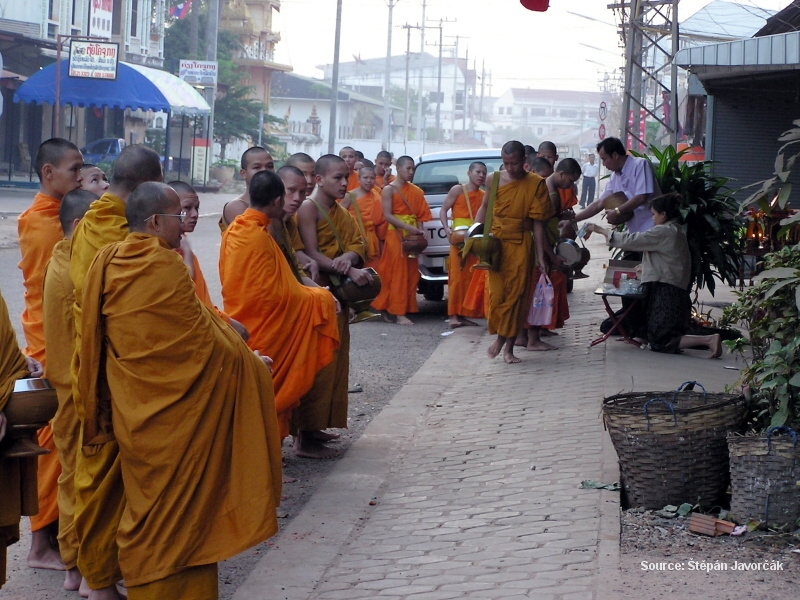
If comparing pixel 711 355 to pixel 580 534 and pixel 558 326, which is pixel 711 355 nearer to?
pixel 558 326

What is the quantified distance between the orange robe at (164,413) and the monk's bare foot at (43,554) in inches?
37.4

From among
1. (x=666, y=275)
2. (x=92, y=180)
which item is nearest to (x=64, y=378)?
(x=92, y=180)

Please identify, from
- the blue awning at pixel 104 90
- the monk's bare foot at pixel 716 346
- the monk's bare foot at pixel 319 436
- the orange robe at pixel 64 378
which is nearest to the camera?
the orange robe at pixel 64 378

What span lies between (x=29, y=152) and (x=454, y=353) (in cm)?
2630

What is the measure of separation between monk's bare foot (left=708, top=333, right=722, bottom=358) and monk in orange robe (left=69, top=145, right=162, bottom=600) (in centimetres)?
585

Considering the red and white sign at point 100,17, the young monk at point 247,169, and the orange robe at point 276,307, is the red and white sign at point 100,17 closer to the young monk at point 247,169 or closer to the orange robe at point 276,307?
the young monk at point 247,169

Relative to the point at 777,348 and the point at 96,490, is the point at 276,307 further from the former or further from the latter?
the point at 777,348

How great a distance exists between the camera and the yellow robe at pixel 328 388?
6098 mm

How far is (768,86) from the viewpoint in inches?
511

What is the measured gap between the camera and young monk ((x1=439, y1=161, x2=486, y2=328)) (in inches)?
435

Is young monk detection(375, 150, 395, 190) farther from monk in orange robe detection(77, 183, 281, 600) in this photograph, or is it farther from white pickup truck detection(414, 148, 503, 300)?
monk in orange robe detection(77, 183, 281, 600)

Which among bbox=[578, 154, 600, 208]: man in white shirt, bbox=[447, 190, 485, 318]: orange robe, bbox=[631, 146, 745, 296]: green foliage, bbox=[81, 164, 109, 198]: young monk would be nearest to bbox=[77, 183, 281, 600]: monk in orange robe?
bbox=[81, 164, 109, 198]: young monk

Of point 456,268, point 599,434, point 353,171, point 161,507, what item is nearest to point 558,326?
point 456,268

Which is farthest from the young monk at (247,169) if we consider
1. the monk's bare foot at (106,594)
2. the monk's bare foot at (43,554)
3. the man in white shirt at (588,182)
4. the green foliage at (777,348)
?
the man in white shirt at (588,182)
